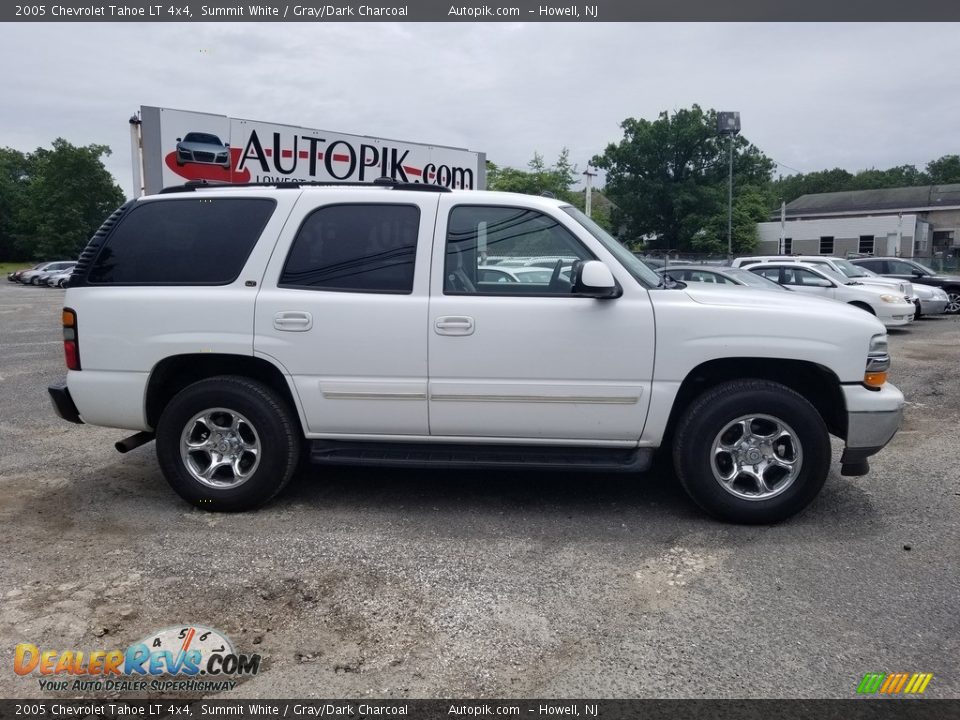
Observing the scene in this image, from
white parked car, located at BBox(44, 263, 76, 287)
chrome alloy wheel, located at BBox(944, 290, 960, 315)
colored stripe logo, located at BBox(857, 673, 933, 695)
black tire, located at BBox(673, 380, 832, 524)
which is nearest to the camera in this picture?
colored stripe logo, located at BBox(857, 673, 933, 695)

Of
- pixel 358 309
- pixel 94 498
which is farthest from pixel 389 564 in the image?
pixel 94 498

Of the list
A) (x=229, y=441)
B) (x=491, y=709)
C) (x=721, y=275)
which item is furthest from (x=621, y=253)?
(x=721, y=275)

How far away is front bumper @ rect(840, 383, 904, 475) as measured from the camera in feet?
13.8

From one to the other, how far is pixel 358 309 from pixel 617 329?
1.51m

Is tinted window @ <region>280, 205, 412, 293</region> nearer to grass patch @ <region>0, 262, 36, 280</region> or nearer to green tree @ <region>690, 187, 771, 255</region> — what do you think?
green tree @ <region>690, 187, 771, 255</region>

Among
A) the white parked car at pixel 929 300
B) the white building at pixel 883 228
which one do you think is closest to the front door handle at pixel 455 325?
the white parked car at pixel 929 300

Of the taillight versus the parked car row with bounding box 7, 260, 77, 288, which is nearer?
the taillight

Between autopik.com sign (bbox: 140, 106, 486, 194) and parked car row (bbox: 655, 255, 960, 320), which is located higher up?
autopik.com sign (bbox: 140, 106, 486, 194)

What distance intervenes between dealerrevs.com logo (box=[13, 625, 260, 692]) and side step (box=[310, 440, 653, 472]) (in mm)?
1519

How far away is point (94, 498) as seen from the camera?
4.84 meters

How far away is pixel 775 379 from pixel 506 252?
70.5 inches

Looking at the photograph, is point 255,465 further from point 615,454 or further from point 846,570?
point 846,570

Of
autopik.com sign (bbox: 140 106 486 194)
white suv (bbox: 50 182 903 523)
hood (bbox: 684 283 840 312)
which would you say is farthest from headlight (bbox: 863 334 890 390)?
autopik.com sign (bbox: 140 106 486 194)

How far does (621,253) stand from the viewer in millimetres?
4648
